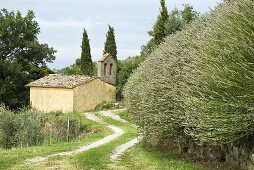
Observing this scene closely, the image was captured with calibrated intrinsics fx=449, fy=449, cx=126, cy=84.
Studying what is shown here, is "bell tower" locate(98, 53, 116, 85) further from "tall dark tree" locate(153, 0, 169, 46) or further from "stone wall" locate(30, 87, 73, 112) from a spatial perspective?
"tall dark tree" locate(153, 0, 169, 46)

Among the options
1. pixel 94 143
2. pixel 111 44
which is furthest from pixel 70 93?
pixel 94 143

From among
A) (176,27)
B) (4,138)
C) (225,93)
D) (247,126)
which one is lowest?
(4,138)

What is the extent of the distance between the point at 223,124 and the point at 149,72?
32.5ft

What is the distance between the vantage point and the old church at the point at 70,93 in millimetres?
56906

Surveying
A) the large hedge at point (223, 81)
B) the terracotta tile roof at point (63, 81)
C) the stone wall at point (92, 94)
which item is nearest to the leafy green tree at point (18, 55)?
the terracotta tile roof at point (63, 81)

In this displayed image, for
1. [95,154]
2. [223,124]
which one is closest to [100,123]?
[95,154]

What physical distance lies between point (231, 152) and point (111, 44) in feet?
194

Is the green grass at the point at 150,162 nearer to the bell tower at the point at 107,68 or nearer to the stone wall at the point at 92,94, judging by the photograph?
the stone wall at the point at 92,94

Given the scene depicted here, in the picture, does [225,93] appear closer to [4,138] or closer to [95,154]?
[95,154]

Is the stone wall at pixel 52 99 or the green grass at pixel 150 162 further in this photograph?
the stone wall at pixel 52 99

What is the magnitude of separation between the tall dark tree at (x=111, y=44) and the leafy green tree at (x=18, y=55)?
9188mm

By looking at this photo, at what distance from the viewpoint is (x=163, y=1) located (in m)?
37.8

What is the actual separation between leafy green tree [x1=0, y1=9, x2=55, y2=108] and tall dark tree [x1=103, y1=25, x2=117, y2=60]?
919 cm

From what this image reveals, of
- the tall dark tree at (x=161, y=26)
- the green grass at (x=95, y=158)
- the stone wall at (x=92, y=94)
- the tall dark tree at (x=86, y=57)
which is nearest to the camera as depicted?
the green grass at (x=95, y=158)
